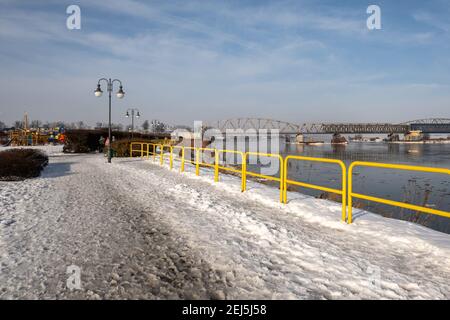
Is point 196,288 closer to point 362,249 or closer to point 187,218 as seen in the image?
point 362,249

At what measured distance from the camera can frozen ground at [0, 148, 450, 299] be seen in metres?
3.64

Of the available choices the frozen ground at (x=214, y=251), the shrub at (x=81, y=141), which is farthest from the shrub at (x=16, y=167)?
the shrub at (x=81, y=141)

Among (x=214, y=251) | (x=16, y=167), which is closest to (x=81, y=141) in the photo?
(x=16, y=167)

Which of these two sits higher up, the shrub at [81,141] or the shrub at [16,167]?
the shrub at [81,141]

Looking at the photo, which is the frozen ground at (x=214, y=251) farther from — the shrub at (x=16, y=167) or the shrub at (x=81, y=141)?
the shrub at (x=81, y=141)

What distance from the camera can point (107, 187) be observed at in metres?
11.1

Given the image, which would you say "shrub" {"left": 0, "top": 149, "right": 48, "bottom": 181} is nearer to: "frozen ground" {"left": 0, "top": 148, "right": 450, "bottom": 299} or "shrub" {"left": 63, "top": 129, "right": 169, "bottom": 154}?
"frozen ground" {"left": 0, "top": 148, "right": 450, "bottom": 299}

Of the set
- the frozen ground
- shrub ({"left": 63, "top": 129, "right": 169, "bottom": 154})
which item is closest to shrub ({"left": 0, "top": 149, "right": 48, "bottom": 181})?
the frozen ground

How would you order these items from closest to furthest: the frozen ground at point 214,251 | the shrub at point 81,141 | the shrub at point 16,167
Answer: the frozen ground at point 214,251 < the shrub at point 16,167 < the shrub at point 81,141

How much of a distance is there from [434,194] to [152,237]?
47.4 feet

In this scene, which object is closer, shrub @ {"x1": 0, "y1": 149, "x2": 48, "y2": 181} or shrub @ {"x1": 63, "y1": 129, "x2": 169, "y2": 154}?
shrub @ {"x1": 0, "y1": 149, "x2": 48, "y2": 181}

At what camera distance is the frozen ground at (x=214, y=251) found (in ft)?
12.0

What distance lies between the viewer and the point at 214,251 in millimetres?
4855
